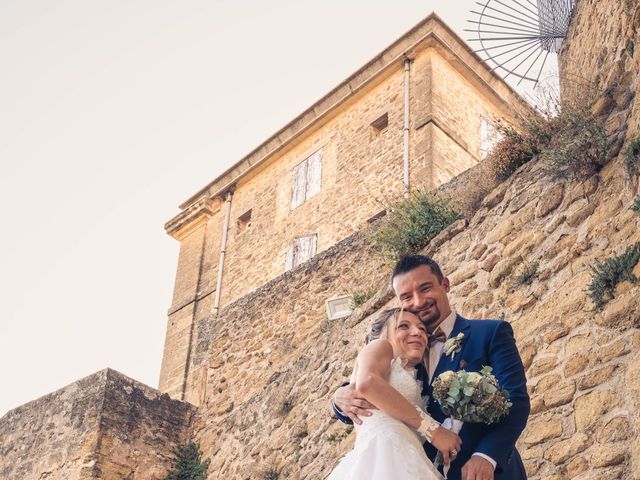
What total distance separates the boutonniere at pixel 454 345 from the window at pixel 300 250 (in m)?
12.1

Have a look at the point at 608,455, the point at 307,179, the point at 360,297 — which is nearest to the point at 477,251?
the point at 608,455

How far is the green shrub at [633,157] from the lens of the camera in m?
5.41

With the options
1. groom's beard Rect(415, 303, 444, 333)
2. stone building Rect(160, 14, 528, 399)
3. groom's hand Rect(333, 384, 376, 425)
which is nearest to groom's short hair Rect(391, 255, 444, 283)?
groom's beard Rect(415, 303, 444, 333)

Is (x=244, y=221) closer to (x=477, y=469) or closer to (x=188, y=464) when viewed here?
(x=188, y=464)

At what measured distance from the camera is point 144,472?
938cm

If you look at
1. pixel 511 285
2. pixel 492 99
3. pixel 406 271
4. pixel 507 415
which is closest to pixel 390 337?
pixel 406 271

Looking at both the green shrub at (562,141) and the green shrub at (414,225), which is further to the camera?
the green shrub at (414,225)

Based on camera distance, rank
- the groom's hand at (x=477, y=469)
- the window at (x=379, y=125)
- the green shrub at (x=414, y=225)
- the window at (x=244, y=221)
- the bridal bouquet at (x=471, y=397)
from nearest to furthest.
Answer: the groom's hand at (x=477, y=469) < the bridal bouquet at (x=471, y=397) < the green shrub at (x=414, y=225) < the window at (x=379, y=125) < the window at (x=244, y=221)

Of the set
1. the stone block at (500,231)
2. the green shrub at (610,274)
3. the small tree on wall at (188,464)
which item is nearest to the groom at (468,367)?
the green shrub at (610,274)

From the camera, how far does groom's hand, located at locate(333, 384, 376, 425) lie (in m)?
3.72

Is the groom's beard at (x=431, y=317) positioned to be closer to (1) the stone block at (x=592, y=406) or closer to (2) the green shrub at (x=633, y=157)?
(1) the stone block at (x=592, y=406)

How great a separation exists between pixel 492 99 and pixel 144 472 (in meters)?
10.5

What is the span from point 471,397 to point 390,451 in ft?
1.27

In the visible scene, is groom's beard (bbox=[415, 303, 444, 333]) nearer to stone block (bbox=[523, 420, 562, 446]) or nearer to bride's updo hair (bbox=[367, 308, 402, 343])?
bride's updo hair (bbox=[367, 308, 402, 343])
